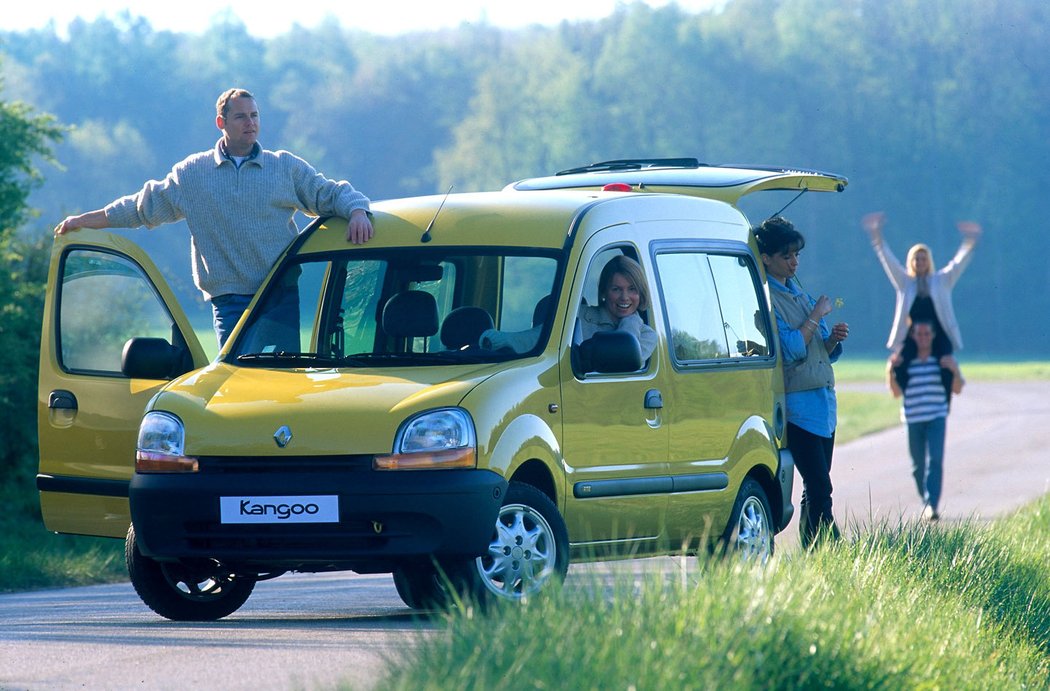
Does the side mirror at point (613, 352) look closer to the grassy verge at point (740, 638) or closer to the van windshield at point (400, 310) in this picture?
the van windshield at point (400, 310)

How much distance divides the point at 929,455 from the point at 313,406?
9.07 meters

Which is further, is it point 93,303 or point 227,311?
point 93,303

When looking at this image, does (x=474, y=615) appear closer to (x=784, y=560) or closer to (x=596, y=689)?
(x=596, y=689)

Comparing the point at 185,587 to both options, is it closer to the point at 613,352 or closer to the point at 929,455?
the point at 613,352

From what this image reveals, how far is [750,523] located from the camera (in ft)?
34.3

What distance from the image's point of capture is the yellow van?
8.34 meters

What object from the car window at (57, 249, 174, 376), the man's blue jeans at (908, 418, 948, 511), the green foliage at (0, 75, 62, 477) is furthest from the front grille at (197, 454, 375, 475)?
the green foliage at (0, 75, 62, 477)

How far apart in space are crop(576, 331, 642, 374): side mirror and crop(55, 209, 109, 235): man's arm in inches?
107

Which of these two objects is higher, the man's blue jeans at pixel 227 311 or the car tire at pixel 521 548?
the man's blue jeans at pixel 227 311

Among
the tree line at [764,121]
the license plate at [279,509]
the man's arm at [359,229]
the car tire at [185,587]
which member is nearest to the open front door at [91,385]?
the car tire at [185,587]

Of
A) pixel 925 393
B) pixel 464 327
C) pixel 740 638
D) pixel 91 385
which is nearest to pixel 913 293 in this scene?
pixel 925 393

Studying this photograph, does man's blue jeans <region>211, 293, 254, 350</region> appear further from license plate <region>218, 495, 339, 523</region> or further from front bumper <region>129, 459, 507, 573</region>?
license plate <region>218, 495, 339, 523</region>

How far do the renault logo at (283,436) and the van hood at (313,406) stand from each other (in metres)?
0.01

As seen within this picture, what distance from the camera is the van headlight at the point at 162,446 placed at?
866 centimetres
